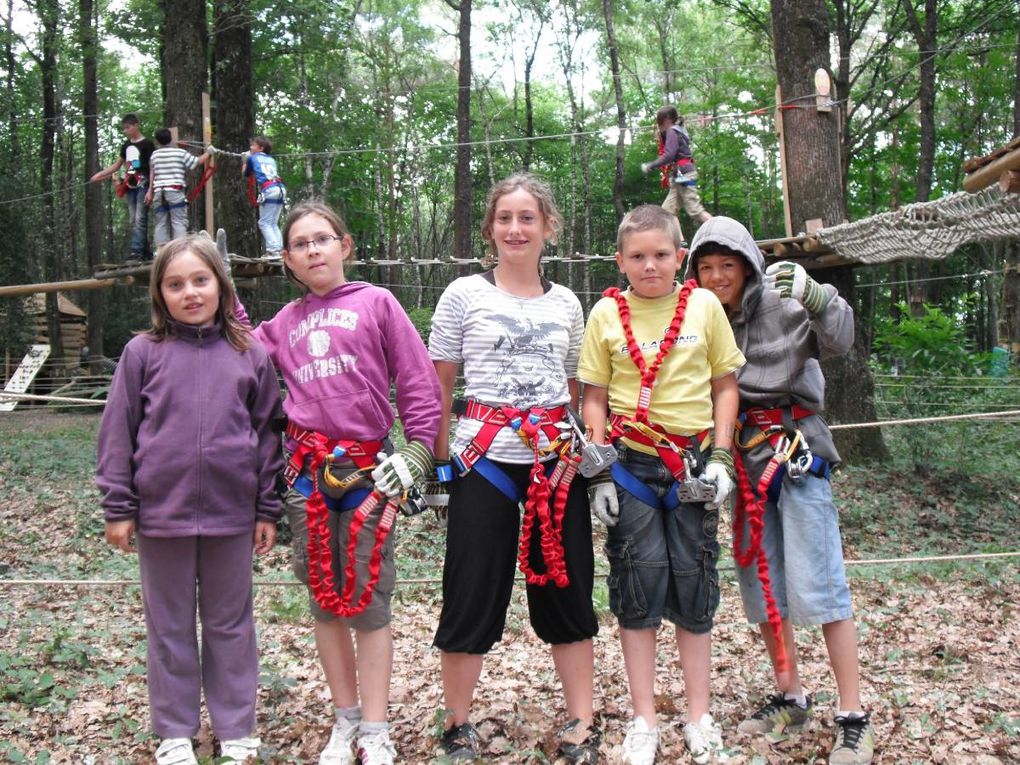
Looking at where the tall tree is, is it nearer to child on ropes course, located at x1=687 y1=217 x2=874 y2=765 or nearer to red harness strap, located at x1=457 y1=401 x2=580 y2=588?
child on ropes course, located at x1=687 y1=217 x2=874 y2=765

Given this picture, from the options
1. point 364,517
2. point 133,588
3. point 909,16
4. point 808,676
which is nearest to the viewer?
point 364,517

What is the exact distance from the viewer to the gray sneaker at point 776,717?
9.09ft

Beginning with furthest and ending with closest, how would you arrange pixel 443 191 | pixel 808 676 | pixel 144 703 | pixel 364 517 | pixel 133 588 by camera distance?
pixel 443 191 → pixel 133 588 → pixel 808 676 → pixel 144 703 → pixel 364 517

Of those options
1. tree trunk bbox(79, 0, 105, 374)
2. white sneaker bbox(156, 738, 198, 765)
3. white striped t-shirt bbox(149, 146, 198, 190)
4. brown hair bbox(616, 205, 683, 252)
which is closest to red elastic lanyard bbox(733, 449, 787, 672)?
brown hair bbox(616, 205, 683, 252)

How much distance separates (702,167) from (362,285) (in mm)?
23188

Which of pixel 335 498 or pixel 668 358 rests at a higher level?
pixel 668 358

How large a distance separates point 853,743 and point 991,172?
9.45 ft

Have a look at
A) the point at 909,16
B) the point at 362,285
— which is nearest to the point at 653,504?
the point at 362,285

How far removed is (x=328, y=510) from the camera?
255 cm

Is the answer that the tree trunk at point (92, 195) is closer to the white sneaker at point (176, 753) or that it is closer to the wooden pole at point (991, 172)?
A: the wooden pole at point (991, 172)

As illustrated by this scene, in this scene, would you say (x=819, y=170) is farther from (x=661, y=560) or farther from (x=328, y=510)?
(x=328, y=510)

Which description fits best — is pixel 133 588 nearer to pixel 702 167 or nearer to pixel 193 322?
pixel 193 322

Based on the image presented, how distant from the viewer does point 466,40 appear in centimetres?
1590

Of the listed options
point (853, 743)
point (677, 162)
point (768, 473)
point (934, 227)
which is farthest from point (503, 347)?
point (677, 162)
